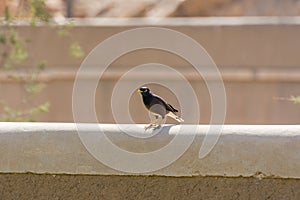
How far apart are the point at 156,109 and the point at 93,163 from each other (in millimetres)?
775

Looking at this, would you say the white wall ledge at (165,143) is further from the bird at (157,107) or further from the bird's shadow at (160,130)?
the bird at (157,107)

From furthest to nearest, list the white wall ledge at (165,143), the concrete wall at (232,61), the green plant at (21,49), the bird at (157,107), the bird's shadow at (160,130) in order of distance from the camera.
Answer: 1. the concrete wall at (232,61)
2. the green plant at (21,49)
3. the bird at (157,107)
4. the bird's shadow at (160,130)
5. the white wall ledge at (165,143)

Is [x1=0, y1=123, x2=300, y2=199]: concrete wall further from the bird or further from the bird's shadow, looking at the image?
the bird

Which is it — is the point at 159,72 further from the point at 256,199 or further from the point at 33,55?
the point at 256,199

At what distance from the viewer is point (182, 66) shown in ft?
30.3

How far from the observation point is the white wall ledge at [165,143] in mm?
2248

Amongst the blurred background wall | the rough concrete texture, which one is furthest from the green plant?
the rough concrete texture

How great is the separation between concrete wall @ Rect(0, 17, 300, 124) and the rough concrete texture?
21.0 feet

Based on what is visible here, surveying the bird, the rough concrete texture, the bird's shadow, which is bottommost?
the rough concrete texture

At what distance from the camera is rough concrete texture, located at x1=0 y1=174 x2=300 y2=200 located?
235cm

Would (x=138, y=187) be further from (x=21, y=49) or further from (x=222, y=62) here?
(x=222, y=62)

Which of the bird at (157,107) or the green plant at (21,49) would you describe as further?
the green plant at (21,49)

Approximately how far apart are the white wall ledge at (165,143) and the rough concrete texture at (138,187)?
0.05 meters

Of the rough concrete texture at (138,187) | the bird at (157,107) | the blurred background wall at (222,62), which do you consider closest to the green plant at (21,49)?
the blurred background wall at (222,62)
